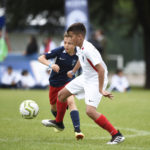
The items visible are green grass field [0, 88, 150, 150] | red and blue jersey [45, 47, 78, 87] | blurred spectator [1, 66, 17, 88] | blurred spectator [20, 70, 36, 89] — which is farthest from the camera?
blurred spectator [1, 66, 17, 88]

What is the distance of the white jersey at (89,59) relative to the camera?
21.1 ft

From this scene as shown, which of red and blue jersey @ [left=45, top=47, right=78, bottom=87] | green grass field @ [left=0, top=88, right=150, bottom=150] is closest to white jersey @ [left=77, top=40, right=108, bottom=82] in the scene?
green grass field @ [left=0, top=88, right=150, bottom=150]

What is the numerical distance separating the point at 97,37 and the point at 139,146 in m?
12.5

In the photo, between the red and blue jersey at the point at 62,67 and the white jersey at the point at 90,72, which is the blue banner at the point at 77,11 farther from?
the white jersey at the point at 90,72

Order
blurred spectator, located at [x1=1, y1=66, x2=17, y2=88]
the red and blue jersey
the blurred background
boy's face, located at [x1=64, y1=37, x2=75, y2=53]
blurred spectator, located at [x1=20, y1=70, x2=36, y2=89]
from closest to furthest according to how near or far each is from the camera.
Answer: boy's face, located at [x1=64, y1=37, x2=75, y2=53] < the red and blue jersey < the blurred background < blurred spectator, located at [x1=20, y1=70, x2=36, y2=89] < blurred spectator, located at [x1=1, y1=66, x2=17, y2=88]

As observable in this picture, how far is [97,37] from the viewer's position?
736 inches

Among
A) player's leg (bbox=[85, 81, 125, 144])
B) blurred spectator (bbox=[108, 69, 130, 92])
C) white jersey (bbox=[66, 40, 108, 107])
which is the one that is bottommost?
blurred spectator (bbox=[108, 69, 130, 92])

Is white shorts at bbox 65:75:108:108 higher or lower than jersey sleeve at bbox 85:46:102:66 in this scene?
lower

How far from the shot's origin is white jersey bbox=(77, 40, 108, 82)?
253 inches

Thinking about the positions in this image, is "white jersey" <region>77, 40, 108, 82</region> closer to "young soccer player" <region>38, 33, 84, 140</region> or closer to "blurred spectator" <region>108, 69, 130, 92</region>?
"young soccer player" <region>38, 33, 84, 140</region>

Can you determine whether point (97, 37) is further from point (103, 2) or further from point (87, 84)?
point (87, 84)

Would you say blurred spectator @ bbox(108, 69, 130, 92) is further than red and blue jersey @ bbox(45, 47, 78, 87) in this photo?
Yes

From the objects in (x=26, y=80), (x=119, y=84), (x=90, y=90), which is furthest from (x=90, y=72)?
(x=119, y=84)

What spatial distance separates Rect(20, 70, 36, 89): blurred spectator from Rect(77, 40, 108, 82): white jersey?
13.0m
